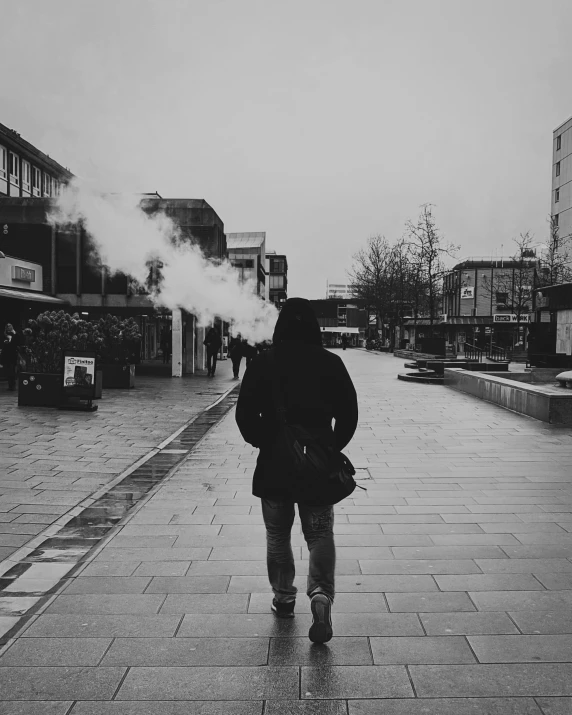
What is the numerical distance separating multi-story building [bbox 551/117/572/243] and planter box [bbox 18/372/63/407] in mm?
57083

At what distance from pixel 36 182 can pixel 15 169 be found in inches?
153

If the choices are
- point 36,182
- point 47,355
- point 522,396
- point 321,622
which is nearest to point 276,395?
point 321,622

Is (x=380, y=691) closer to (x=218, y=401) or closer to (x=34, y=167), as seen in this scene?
(x=218, y=401)

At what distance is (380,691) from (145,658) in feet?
3.71

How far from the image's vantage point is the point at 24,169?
50438 millimetres

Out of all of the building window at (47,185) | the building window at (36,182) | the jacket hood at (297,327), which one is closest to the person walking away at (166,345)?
the building window at (36,182)

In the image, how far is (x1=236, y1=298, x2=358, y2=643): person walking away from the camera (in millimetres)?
3697

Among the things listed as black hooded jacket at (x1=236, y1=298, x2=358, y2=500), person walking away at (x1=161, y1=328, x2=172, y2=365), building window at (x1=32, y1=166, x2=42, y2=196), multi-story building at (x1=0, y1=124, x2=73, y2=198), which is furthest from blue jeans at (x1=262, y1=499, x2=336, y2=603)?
building window at (x1=32, y1=166, x2=42, y2=196)

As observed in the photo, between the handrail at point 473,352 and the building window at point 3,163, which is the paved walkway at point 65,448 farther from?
the building window at point 3,163

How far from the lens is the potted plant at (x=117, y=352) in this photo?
1969 centimetres

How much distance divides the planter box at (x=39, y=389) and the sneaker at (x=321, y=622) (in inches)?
460

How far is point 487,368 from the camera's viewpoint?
86.6 ft

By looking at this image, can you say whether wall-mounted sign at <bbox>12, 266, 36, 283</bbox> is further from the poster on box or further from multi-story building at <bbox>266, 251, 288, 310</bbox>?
multi-story building at <bbox>266, 251, 288, 310</bbox>

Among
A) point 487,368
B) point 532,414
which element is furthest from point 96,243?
point 532,414
